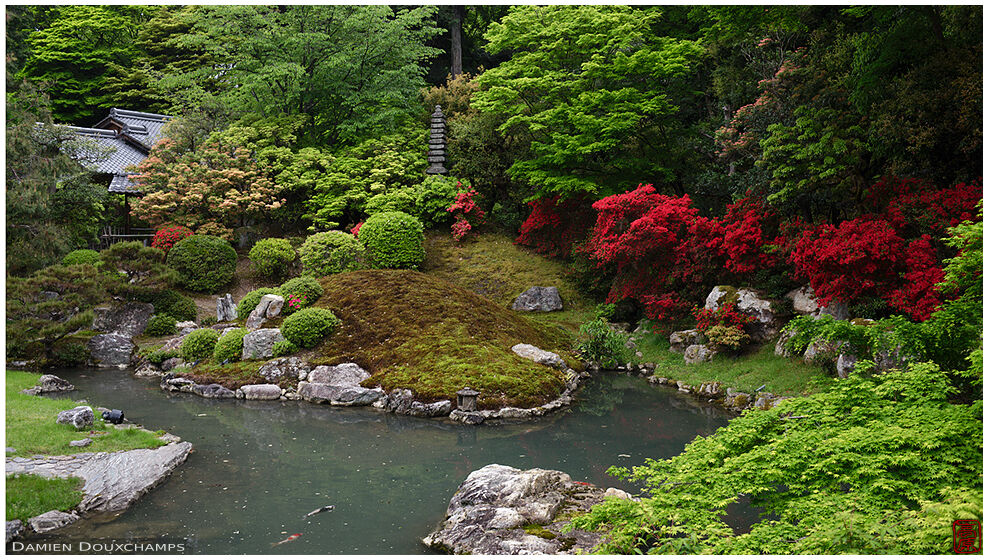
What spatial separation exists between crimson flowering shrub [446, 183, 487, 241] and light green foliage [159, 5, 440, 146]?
12.3 feet

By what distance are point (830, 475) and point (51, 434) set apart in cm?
889

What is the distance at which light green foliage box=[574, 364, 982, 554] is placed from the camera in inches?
156

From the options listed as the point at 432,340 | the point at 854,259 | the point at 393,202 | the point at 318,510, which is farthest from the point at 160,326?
the point at 854,259

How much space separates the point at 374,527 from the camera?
261 inches

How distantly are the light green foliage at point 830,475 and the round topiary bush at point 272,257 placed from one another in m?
15.2

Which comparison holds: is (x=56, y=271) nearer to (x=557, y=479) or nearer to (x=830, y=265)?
(x=557, y=479)

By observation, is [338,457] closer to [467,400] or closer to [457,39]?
[467,400]

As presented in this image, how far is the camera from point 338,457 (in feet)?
29.0

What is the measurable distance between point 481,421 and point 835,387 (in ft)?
19.4

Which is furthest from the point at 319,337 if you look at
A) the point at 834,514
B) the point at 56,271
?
the point at 834,514

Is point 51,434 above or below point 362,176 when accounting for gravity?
below

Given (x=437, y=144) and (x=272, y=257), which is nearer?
(x=272, y=257)

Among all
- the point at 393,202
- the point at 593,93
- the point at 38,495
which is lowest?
the point at 38,495

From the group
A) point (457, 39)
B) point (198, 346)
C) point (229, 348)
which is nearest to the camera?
point (229, 348)
